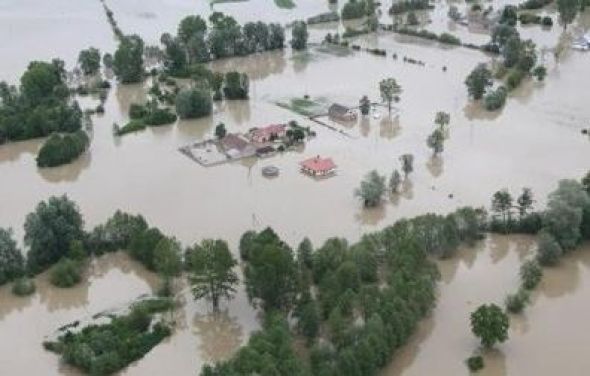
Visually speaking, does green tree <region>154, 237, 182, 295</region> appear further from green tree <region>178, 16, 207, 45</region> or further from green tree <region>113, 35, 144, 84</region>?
green tree <region>178, 16, 207, 45</region>

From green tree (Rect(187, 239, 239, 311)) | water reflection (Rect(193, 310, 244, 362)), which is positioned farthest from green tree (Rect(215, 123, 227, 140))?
water reflection (Rect(193, 310, 244, 362))

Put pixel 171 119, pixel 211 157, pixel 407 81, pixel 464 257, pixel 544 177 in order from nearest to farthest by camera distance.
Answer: pixel 464 257, pixel 544 177, pixel 211 157, pixel 171 119, pixel 407 81

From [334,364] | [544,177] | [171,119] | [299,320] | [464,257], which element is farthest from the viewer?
[171,119]

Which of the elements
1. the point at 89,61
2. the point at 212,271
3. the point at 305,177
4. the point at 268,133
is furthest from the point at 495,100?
the point at 89,61

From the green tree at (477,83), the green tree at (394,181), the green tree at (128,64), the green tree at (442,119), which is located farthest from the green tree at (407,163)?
the green tree at (128,64)

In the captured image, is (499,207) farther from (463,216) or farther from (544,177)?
(544,177)

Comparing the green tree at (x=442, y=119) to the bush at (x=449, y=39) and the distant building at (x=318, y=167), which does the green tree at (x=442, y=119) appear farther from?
the bush at (x=449, y=39)

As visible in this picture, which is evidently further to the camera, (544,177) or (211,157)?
(211,157)

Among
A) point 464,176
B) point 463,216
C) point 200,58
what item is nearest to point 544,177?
point 464,176
